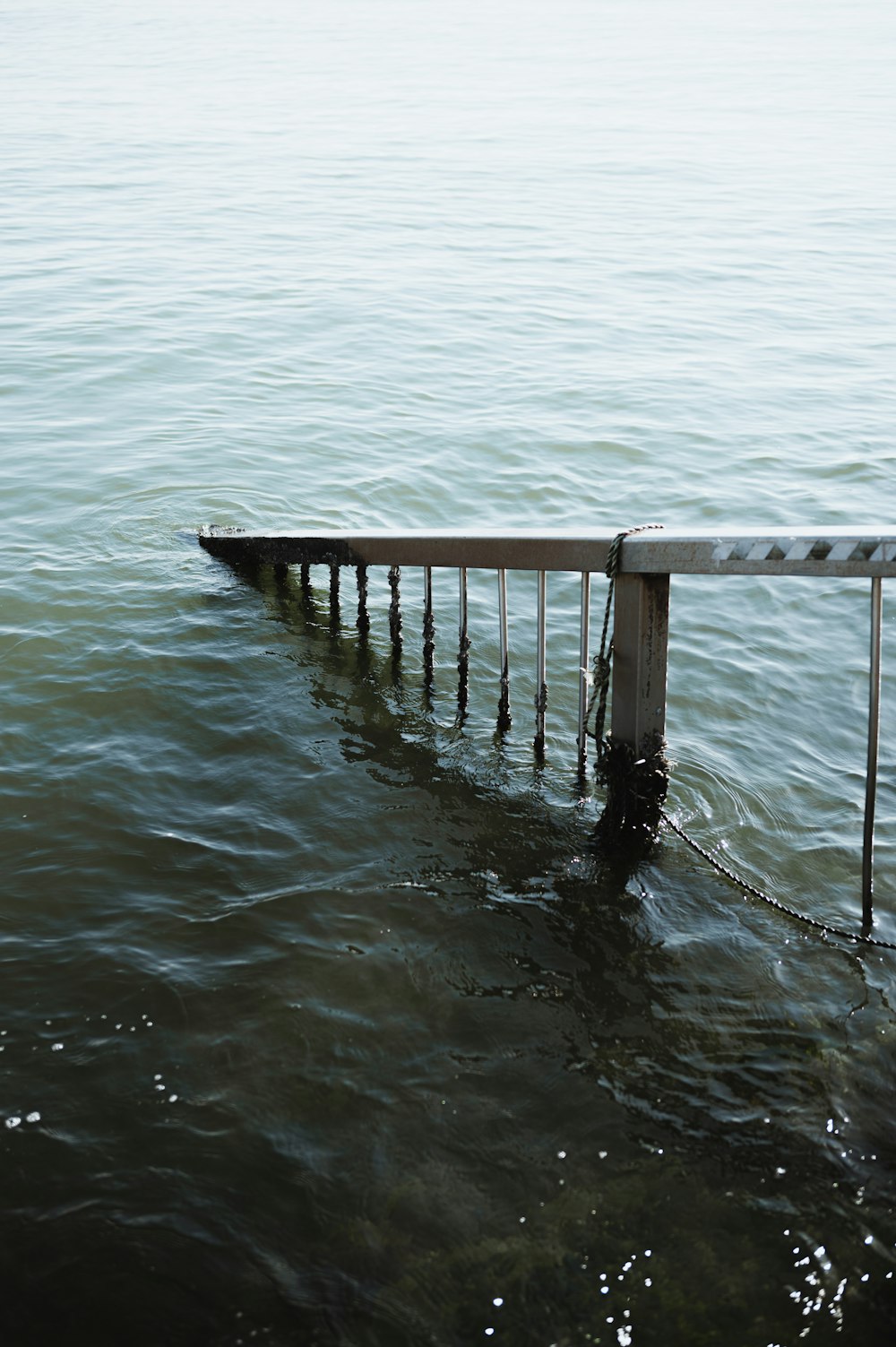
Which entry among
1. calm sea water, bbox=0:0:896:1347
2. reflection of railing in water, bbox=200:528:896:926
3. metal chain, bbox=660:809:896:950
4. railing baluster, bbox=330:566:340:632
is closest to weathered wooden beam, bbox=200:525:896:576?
reflection of railing in water, bbox=200:528:896:926

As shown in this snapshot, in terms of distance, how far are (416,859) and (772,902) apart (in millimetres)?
1385

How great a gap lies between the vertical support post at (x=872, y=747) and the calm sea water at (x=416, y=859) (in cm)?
23

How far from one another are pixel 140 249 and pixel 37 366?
5976 millimetres

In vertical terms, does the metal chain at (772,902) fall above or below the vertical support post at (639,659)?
below

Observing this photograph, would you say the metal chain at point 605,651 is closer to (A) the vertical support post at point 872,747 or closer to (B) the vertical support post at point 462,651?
(B) the vertical support post at point 462,651

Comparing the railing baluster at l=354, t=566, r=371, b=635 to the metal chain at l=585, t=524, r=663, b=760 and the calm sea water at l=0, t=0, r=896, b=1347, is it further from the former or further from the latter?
the metal chain at l=585, t=524, r=663, b=760

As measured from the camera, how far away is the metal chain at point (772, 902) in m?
3.95

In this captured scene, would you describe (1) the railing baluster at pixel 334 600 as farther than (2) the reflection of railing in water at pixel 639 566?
Yes

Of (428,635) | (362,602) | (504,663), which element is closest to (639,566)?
(504,663)

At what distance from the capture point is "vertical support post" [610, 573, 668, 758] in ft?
13.3

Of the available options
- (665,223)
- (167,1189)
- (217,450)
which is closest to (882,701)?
(167,1189)

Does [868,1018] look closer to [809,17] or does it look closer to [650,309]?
[650,309]

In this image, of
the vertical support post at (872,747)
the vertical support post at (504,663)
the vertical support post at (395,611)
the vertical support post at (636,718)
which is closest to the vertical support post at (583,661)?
the vertical support post at (636,718)

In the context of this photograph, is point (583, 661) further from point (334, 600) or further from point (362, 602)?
point (334, 600)
